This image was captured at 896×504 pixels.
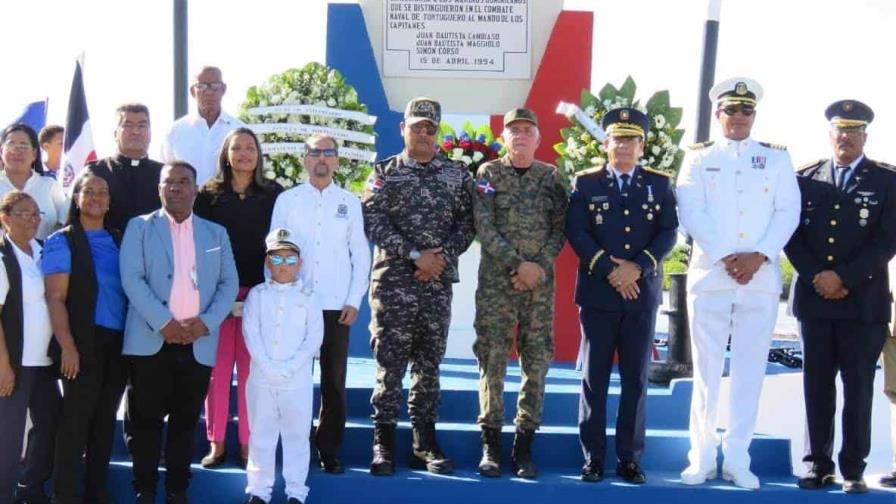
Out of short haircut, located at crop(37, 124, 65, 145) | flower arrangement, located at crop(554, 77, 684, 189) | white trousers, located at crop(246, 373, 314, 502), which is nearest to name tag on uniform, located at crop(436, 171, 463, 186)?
white trousers, located at crop(246, 373, 314, 502)

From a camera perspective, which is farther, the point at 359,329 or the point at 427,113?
the point at 359,329

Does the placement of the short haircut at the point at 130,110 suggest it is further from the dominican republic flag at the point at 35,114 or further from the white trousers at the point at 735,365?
the white trousers at the point at 735,365

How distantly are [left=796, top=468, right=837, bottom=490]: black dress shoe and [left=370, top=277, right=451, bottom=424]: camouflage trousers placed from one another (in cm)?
197

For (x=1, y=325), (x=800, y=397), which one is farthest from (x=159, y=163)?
(x=800, y=397)

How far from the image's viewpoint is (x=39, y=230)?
15.0 feet

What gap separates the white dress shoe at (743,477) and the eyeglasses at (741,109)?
1.88 m

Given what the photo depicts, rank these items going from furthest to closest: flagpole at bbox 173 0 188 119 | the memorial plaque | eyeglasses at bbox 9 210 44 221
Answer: the memorial plaque, flagpole at bbox 173 0 188 119, eyeglasses at bbox 9 210 44 221

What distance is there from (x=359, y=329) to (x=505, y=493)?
2732mm

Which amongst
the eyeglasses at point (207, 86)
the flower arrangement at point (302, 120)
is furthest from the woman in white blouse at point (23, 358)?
the flower arrangement at point (302, 120)

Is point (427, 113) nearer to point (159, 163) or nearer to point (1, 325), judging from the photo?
point (159, 163)

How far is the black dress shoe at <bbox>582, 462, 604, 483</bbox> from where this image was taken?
14.9 ft

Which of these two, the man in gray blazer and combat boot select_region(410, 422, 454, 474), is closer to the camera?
the man in gray blazer

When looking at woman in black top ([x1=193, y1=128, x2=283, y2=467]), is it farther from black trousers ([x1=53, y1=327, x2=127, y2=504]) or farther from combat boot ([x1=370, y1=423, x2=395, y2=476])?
combat boot ([x1=370, y1=423, x2=395, y2=476])

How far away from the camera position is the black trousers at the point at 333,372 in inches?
176
